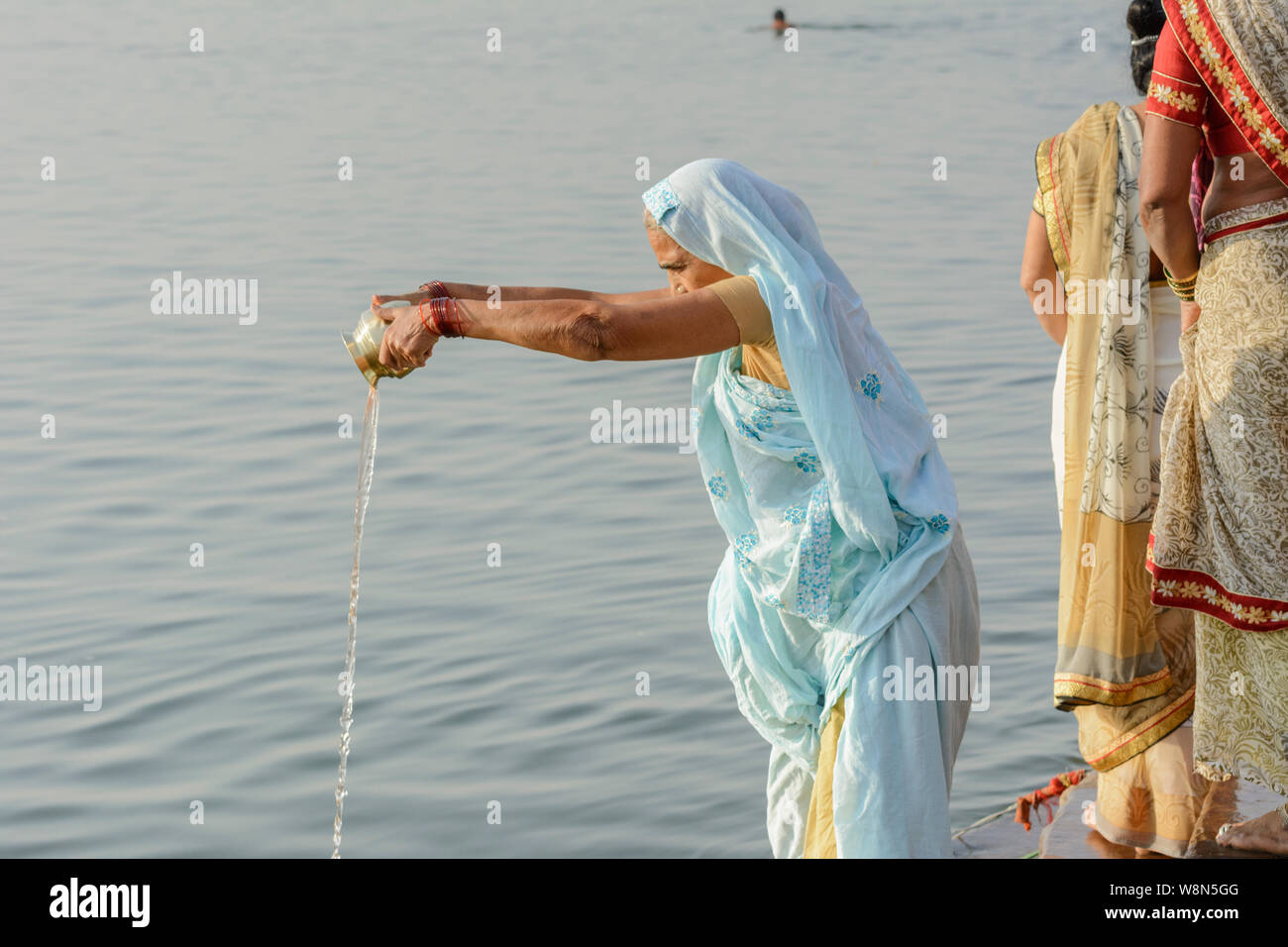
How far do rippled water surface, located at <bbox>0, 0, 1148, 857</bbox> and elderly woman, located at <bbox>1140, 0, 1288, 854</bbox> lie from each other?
137 centimetres

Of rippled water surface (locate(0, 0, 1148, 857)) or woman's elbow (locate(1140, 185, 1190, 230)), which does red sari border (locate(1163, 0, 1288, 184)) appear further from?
rippled water surface (locate(0, 0, 1148, 857))

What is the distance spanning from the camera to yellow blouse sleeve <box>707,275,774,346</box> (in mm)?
2820

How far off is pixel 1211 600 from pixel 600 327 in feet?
5.20

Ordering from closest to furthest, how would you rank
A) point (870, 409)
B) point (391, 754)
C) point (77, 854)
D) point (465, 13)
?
point (870, 409) → point (77, 854) → point (391, 754) → point (465, 13)

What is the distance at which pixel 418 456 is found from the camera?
8.00 meters

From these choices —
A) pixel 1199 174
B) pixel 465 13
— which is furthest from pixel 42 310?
pixel 465 13

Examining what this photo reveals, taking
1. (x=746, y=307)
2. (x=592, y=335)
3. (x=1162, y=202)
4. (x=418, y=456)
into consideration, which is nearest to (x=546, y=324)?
(x=592, y=335)

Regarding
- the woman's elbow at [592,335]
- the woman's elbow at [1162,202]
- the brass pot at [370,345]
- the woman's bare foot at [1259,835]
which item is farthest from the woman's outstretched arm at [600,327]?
the woman's bare foot at [1259,835]

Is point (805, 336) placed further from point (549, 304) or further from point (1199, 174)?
point (1199, 174)

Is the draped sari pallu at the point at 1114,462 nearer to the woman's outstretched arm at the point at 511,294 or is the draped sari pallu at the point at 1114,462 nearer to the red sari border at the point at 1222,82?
the red sari border at the point at 1222,82

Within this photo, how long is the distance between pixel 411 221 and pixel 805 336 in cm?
1018

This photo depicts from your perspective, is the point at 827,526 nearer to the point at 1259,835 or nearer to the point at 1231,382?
the point at 1231,382

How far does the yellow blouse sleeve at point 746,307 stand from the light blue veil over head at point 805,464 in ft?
0.06

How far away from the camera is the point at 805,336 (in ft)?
9.34
